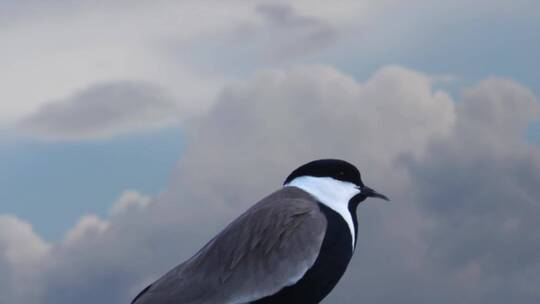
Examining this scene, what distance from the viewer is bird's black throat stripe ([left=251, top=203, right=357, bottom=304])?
13.4 m

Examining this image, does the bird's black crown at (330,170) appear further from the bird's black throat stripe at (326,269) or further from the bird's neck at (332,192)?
the bird's black throat stripe at (326,269)

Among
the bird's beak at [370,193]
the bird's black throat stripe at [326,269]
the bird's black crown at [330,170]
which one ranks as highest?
the bird's black crown at [330,170]

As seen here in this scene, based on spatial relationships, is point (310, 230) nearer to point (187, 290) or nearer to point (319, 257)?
point (319, 257)

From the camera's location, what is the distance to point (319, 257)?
44.4 feet

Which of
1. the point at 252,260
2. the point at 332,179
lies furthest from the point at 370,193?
the point at 252,260

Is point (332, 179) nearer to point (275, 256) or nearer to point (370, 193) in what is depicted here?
point (370, 193)

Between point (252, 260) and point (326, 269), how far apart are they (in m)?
0.77

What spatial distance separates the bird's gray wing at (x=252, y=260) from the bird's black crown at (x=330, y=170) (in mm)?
386

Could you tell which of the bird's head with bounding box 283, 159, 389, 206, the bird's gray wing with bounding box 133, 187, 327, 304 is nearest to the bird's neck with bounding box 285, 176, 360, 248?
the bird's head with bounding box 283, 159, 389, 206

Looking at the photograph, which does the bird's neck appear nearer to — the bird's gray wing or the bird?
the bird

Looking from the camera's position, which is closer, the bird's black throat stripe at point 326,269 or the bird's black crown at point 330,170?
the bird's black throat stripe at point 326,269

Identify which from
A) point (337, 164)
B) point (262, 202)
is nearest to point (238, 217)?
point (262, 202)

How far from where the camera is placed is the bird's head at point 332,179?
14000mm

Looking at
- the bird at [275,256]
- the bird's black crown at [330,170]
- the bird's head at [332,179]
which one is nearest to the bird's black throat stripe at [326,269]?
the bird at [275,256]
